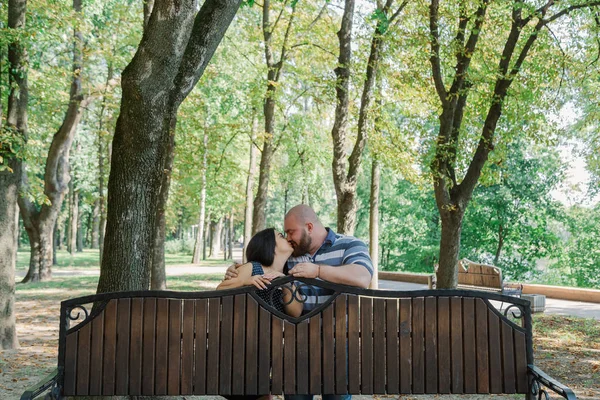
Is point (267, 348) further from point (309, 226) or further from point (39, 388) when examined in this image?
point (39, 388)

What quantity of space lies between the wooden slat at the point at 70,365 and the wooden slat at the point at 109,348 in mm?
199

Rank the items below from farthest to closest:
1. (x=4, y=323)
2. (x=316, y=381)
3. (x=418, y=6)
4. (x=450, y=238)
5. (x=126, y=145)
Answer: (x=418, y=6)
(x=450, y=238)
(x=4, y=323)
(x=126, y=145)
(x=316, y=381)

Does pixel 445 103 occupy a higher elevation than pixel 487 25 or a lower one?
lower

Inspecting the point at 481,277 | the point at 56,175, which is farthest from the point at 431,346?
the point at 56,175

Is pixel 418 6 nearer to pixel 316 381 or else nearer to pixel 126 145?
pixel 126 145

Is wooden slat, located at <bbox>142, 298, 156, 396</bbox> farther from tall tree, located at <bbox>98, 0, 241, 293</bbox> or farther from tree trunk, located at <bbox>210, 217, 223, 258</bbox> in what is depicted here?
tree trunk, located at <bbox>210, 217, 223, 258</bbox>

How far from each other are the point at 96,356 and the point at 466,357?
8.38ft

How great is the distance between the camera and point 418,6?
44.3 ft

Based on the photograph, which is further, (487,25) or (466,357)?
(487,25)

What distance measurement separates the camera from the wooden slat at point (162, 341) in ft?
13.7

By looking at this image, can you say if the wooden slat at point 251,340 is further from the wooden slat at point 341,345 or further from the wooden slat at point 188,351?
the wooden slat at point 341,345

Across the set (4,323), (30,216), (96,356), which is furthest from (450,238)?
(30,216)

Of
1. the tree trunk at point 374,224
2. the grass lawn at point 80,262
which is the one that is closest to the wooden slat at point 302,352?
the tree trunk at point 374,224

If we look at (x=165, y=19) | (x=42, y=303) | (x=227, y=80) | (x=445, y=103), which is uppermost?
(x=227, y=80)
